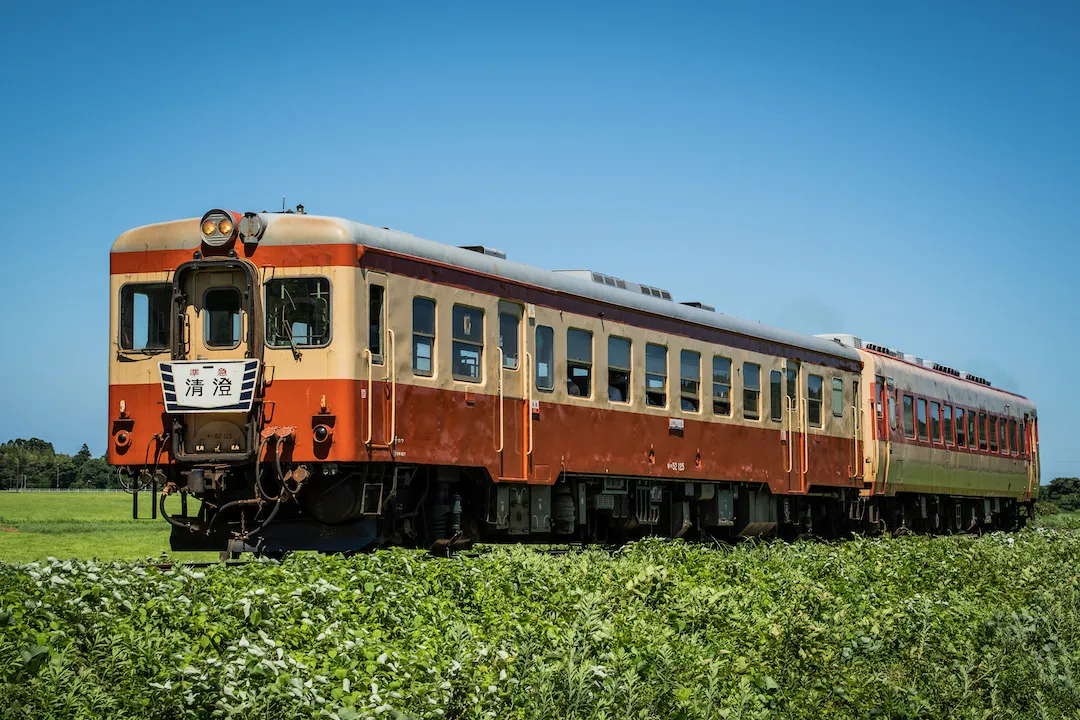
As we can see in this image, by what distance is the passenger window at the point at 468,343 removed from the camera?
47.7 feet

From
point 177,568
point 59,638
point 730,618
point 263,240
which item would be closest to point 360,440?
point 263,240

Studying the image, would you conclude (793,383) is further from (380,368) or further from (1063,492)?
(1063,492)

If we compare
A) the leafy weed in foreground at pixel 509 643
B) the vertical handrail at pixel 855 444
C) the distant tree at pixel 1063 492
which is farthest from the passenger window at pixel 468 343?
the distant tree at pixel 1063 492

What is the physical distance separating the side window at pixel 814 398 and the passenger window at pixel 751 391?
2.15 metres

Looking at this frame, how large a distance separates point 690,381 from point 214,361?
8649 millimetres

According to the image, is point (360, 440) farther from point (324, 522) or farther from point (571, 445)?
point (571, 445)

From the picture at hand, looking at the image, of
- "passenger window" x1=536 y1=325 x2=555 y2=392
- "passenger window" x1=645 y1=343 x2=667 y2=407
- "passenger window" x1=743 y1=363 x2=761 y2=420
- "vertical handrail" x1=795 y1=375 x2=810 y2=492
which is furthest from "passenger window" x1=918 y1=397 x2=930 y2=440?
"passenger window" x1=536 y1=325 x2=555 y2=392

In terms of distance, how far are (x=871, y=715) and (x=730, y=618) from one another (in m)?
1.80

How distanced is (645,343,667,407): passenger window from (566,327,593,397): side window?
150 centimetres

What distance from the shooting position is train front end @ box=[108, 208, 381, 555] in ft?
42.3

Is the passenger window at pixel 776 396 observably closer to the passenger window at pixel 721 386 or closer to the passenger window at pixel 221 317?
the passenger window at pixel 721 386

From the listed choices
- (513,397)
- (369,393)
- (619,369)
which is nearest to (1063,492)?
(619,369)

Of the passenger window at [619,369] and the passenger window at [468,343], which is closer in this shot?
the passenger window at [468,343]

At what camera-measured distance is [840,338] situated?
1056 inches
